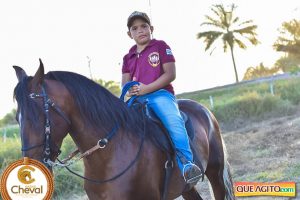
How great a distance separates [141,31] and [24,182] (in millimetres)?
1752

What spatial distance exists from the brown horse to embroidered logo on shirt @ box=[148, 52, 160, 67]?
0.50 m

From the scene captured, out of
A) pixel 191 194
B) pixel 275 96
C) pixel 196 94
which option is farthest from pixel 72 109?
pixel 196 94

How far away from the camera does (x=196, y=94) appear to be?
29.3 meters

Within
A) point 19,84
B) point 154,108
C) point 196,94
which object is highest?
point 19,84

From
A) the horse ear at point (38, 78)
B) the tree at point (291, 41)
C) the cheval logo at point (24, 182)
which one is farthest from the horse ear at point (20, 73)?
the tree at point (291, 41)

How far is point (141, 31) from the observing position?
4121 mm

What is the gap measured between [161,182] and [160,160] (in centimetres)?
19

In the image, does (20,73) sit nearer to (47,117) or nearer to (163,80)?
(47,117)

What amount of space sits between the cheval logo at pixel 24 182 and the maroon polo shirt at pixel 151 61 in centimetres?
141

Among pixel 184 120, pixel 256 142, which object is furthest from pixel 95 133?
pixel 256 142

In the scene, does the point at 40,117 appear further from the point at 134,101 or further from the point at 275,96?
the point at 275,96

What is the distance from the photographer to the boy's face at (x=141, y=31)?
13.5 feet

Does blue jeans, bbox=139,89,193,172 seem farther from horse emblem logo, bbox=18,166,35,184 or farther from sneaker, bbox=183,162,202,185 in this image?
horse emblem logo, bbox=18,166,35,184

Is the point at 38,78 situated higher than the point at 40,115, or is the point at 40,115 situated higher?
the point at 38,78
